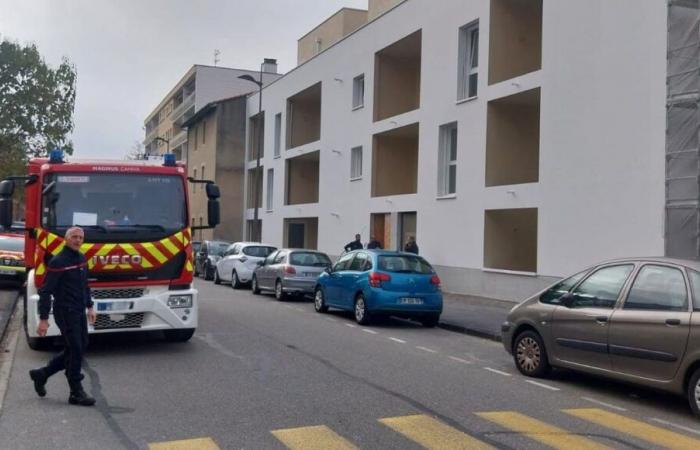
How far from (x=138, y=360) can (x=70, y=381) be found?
2.75m

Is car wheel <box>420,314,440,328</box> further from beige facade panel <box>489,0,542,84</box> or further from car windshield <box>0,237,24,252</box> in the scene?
car windshield <box>0,237,24,252</box>

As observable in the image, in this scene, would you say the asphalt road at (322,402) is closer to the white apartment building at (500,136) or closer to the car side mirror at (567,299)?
the car side mirror at (567,299)

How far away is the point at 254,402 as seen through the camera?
7.70 meters

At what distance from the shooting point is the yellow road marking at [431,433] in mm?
6152

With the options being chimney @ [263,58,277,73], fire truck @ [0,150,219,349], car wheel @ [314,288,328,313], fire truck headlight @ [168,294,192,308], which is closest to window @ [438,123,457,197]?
car wheel @ [314,288,328,313]

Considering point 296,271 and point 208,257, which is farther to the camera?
point 208,257

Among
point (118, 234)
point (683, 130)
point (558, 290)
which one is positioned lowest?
point (558, 290)

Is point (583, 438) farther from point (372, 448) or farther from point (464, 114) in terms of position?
point (464, 114)

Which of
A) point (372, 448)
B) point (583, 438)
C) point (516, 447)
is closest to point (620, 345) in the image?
point (583, 438)

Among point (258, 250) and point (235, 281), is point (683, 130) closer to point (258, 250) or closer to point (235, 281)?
point (258, 250)

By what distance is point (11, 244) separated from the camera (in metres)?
20.6

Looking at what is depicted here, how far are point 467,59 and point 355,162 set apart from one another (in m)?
8.58

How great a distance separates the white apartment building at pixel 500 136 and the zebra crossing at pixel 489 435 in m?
9.25

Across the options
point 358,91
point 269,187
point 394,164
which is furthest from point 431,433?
point 269,187
